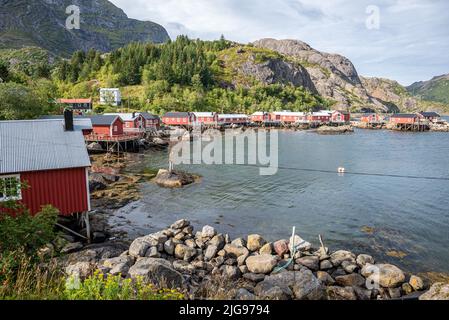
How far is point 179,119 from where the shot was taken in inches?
4075

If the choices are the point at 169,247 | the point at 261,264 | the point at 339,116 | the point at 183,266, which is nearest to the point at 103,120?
the point at 169,247

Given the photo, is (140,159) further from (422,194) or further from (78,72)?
(78,72)

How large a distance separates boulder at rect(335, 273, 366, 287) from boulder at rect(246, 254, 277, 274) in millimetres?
3275

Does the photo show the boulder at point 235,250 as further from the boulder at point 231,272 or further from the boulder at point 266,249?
the boulder at point 231,272

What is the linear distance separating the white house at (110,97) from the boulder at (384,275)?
116 meters

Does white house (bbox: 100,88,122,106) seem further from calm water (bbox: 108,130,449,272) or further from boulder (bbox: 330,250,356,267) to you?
boulder (bbox: 330,250,356,267)

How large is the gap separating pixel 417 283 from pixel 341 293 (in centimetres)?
397

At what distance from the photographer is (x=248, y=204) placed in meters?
29.9

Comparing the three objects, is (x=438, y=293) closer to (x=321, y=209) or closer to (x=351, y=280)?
(x=351, y=280)

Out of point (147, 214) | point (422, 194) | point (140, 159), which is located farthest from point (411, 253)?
point (140, 159)

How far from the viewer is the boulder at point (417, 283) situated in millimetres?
15445

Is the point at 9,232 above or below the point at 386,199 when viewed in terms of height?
above

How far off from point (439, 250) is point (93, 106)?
114575 millimetres

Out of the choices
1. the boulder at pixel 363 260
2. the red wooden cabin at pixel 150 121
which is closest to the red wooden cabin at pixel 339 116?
the red wooden cabin at pixel 150 121
